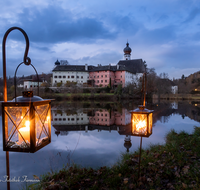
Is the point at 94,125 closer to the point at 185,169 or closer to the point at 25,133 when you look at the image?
the point at 185,169

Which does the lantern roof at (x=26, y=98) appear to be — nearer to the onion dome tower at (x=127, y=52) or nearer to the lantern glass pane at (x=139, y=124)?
the lantern glass pane at (x=139, y=124)

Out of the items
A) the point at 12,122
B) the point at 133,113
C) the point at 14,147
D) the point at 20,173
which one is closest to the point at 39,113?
the point at 12,122

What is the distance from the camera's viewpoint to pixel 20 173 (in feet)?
16.5

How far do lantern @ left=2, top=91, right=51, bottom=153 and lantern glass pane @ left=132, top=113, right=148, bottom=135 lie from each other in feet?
7.35

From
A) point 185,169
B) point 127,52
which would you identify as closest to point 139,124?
point 185,169

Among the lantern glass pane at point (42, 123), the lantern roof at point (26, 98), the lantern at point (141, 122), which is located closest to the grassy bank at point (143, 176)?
the lantern at point (141, 122)

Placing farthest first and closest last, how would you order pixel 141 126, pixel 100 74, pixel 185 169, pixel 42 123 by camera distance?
1. pixel 100 74
2. pixel 185 169
3. pixel 141 126
4. pixel 42 123

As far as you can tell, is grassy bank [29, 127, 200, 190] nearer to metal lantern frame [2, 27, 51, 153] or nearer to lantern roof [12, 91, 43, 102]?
metal lantern frame [2, 27, 51, 153]

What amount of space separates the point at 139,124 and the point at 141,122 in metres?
0.07

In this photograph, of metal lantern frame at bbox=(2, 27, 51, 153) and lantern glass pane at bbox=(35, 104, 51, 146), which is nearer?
metal lantern frame at bbox=(2, 27, 51, 153)

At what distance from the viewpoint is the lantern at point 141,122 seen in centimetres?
348

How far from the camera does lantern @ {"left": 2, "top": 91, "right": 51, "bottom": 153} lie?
1.93 metres

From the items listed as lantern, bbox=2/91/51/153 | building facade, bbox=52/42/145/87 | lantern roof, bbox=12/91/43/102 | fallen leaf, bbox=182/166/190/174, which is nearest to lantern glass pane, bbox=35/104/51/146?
lantern, bbox=2/91/51/153

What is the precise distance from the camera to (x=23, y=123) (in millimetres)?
2062
